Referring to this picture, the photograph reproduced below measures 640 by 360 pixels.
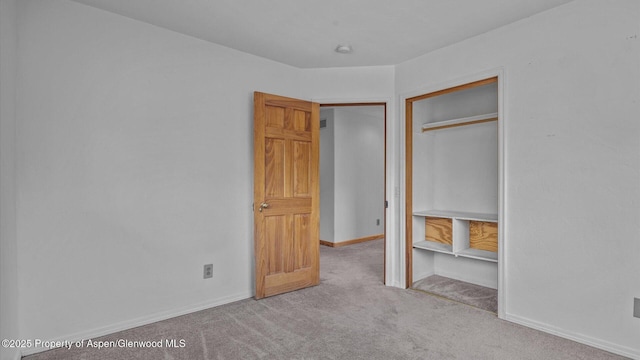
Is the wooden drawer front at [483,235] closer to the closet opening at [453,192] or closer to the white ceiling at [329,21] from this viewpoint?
the closet opening at [453,192]

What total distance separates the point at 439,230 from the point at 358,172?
8.47 feet

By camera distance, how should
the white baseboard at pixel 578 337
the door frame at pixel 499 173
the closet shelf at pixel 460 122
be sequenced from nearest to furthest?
the white baseboard at pixel 578 337, the door frame at pixel 499 173, the closet shelf at pixel 460 122

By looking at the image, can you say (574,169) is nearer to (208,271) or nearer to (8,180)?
(208,271)

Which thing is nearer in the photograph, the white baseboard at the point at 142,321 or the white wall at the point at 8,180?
the white wall at the point at 8,180

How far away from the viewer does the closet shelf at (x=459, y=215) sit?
3.36 meters

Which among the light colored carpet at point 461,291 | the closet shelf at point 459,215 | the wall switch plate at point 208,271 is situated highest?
the closet shelf at point 459,215

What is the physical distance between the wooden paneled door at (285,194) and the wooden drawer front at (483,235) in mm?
1708

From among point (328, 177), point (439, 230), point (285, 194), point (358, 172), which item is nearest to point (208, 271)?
point (285, 194)

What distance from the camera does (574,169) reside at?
8.04 feet

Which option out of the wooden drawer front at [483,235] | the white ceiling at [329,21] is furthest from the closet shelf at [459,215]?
the white ceiling at [329,21]

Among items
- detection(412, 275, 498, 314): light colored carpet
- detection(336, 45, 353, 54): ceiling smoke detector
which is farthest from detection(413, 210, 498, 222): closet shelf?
detection(336, 45, 353, 54): ceiling smoke detector

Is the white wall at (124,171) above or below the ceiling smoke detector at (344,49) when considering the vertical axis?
below

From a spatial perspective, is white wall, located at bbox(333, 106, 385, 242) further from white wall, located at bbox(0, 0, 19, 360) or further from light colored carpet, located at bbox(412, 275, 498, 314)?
white wall, located at bbox(0, 0, 19, 360)

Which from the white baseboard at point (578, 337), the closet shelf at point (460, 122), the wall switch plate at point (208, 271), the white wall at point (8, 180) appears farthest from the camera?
the closet shelf at point (460, 122)
